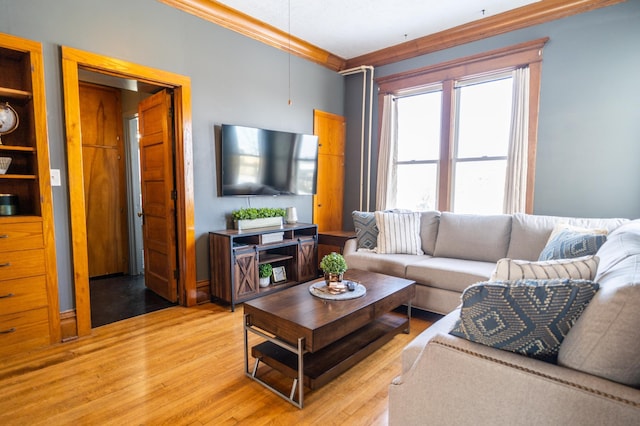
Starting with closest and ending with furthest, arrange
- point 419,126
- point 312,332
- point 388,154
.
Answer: point 312,332, point 419,126, point 388,154

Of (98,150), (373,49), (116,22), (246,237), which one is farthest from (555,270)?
(98,150)

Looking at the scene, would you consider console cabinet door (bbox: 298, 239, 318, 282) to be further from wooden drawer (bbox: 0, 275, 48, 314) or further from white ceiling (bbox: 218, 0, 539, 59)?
white ceiling (bbox: 218, 0, 539, 59)

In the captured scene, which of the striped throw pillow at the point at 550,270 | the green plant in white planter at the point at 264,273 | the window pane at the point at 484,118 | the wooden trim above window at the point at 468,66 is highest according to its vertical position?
the wooden trim above window at the point at 468,66

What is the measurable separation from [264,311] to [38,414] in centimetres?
127

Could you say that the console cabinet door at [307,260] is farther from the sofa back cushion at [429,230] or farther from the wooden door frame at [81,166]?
the sofa back cushion at [429,230]

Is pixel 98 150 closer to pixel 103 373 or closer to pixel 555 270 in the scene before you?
pixel 103 373

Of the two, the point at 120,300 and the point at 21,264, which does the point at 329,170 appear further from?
the point at 21,264

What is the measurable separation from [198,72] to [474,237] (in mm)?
3164

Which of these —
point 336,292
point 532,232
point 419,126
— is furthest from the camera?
point 419,126

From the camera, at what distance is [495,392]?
44.8 inches

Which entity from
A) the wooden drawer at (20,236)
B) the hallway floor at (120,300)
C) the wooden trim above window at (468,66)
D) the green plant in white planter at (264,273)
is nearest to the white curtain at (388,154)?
the wooden trim above window at (468,66)

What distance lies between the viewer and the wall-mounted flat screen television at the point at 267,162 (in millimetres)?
3520

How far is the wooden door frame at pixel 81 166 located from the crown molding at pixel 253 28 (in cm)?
65

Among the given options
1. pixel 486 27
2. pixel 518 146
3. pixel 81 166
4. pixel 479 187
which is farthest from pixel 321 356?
pixel 486 27
